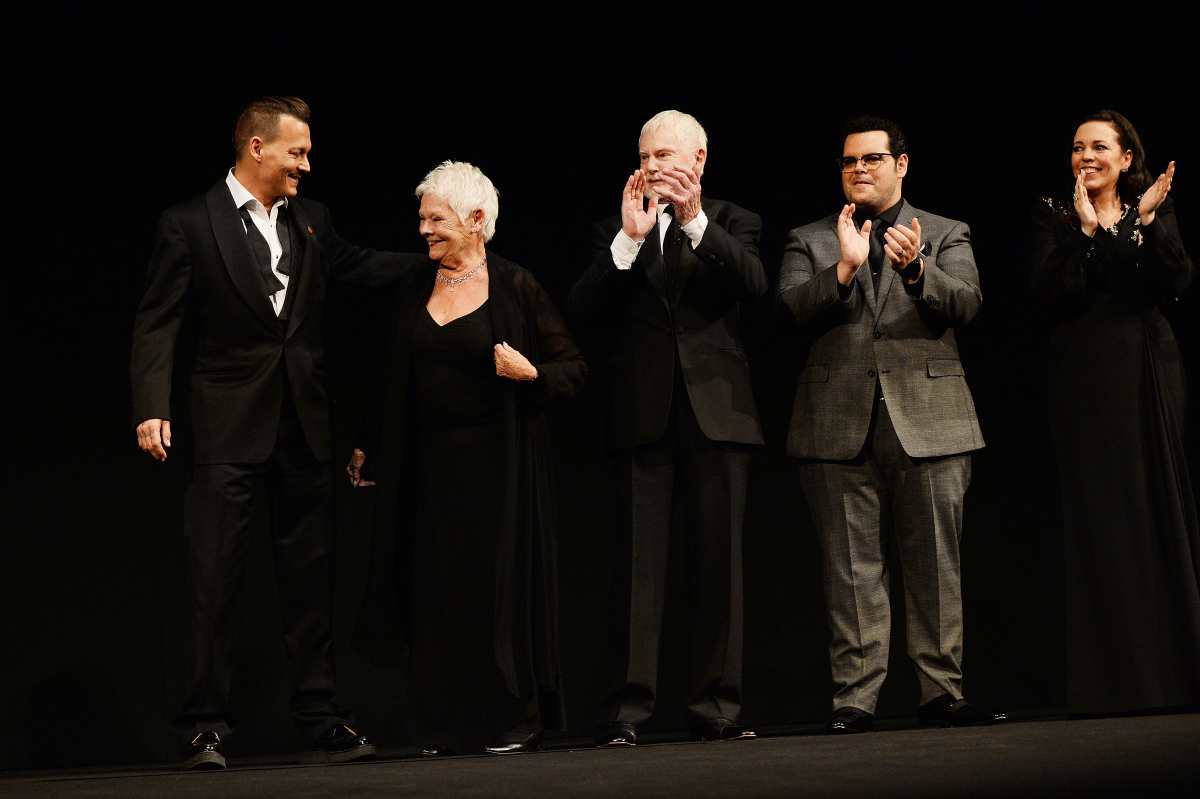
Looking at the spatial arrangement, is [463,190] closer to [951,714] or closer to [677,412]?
[677,412]

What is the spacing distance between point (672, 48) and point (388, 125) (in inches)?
36.5

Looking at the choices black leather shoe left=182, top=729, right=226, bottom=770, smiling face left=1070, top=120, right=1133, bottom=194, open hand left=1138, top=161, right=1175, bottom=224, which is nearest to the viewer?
black leather shoe left=182, top=729, right=226, bottom=770

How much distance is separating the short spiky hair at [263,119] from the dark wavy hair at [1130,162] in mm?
2060

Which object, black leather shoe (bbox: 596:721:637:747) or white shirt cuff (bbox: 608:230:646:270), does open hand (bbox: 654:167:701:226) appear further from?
black leather shoe (bbox: 596:721:637:747)

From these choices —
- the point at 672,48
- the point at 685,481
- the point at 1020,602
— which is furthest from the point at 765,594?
the point at 672,48

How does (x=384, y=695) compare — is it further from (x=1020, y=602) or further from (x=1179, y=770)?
(x=1179, y=770)

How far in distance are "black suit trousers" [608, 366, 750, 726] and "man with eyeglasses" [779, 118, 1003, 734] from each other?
251 millimetres

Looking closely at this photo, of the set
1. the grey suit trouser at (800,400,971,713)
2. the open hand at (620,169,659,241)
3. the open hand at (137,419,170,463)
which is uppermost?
the open hand at (620,169,659,241)

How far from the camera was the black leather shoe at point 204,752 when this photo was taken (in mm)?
3570

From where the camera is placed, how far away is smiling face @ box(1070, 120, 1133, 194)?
415 centimetres

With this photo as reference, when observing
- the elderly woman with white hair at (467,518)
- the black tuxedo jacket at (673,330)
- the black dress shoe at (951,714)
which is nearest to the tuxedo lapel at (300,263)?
the elderly woman with white hair at (467,518)

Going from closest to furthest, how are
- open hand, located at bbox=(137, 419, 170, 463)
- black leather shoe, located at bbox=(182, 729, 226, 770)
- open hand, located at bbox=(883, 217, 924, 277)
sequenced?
1. black leather shoe, located at bbox=(182, 729, 226, 770)
2. open hand, located at bbox=(137, 419, 170, 463)
3. open hand, located at bbox=(883, 217, 924, 277)

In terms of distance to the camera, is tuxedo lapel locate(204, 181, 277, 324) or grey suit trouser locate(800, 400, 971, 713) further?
grey suit trouser locate(800, 400, 971, 713)

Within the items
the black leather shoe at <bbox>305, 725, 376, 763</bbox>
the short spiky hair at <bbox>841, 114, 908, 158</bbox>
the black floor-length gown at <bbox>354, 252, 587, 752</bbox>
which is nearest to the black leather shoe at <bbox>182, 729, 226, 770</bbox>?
the black leather shoe at <bbox>305, 725, 376, 763</bbox>
